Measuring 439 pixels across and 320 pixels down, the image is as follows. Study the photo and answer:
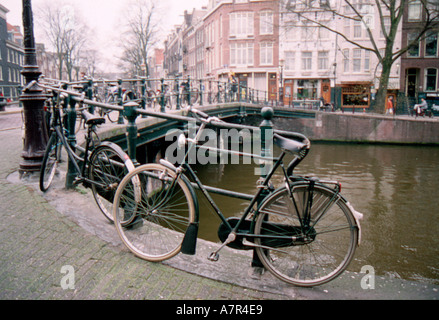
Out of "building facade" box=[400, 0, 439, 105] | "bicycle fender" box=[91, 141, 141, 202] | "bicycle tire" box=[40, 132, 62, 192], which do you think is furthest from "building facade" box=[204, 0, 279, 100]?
"bicycle fender" box=[91, 141, 141, 202]

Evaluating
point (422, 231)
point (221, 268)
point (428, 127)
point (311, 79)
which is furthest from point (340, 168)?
point (311, 79)

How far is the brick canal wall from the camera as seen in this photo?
75.6ft

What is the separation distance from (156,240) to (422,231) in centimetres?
736

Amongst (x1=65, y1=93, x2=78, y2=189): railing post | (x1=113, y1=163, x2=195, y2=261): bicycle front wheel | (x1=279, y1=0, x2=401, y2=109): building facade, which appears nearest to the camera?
(x1=113, y1=163, x2=195, y2=261): bicycle front wheel

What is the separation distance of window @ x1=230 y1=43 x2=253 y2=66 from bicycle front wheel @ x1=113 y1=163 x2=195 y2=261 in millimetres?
35297

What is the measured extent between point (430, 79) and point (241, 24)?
17093mm

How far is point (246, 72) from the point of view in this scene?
3709 centimetres

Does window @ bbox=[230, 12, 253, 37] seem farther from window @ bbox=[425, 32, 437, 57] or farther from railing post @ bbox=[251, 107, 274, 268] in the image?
railing post @ bbox=[251, 107, 274, 268]

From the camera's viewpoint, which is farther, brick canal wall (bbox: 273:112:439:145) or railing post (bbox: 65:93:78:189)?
brick canal wall (bbox: 273:112:439:145)

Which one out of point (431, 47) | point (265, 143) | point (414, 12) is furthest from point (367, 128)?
point (265, 143)

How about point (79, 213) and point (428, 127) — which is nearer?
point (79, 213)
